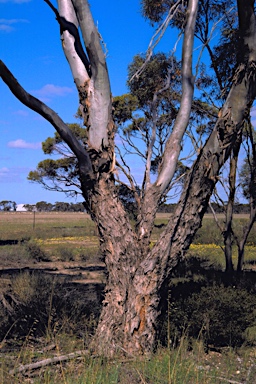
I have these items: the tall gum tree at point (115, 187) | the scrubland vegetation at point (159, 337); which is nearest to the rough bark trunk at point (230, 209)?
the scrubland vegetation at point (159, 337)

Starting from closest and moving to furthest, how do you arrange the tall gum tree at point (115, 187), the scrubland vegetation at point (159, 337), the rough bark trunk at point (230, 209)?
the scrubland vegetation at point (159, 337), the tall gum tree at point (115, 187), the rough bark trunk at point (230, 209)

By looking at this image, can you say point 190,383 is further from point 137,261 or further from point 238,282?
point 238,282

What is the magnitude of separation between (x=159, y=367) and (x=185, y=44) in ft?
13.8

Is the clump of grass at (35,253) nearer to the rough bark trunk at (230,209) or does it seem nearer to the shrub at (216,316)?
the rough bark trunk at (230,209)

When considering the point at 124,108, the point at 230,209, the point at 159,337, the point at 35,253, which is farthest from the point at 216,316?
the point at 35,253

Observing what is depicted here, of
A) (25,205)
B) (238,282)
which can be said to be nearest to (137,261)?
(238,282)

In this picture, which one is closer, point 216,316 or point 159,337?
point 159,337

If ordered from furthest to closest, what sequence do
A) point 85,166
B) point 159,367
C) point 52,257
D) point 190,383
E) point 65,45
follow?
point 52,257 → point 65,45 → point 85,166 → point 159,367 → point 190,383

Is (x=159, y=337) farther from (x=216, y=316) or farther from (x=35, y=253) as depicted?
(x=35, y=253)

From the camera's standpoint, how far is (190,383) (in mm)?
4266

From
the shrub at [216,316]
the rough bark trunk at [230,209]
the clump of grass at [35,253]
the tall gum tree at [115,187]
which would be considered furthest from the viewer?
Answer: the clump of grass at [35,253]

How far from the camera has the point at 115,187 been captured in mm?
6449

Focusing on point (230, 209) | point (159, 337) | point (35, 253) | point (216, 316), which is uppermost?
point (230, 209)

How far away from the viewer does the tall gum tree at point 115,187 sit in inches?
233
